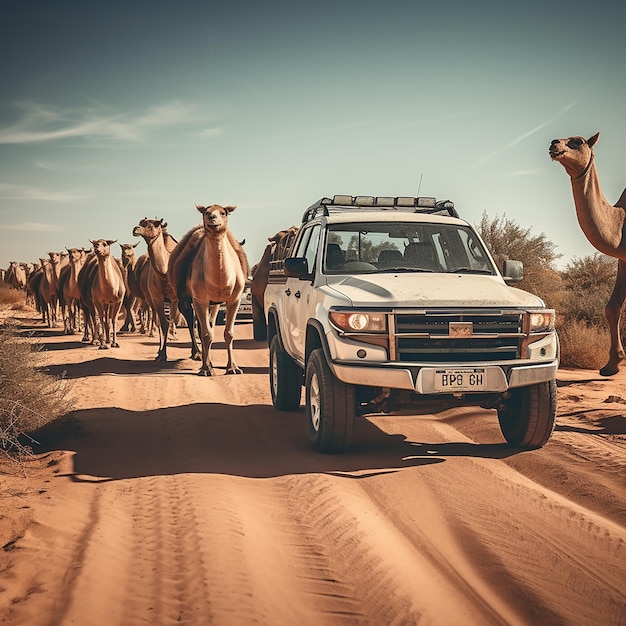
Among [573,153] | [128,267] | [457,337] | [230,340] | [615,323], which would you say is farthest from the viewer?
[128,267]

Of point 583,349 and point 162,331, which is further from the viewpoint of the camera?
point 162,331

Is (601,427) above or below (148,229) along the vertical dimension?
below

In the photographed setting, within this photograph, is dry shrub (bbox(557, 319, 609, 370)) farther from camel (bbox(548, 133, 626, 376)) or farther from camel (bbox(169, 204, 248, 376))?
camel (bbox(169, 204, 248, 376))

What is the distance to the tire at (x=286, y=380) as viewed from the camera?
390 inches

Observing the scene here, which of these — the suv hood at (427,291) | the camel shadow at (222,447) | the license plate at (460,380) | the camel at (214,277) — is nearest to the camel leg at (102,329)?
the camel at (214,277)

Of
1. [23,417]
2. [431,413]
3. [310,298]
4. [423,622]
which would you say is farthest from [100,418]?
[423,622]

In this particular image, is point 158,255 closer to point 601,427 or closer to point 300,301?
point 300,301

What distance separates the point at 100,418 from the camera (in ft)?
32.6

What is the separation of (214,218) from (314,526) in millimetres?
8967

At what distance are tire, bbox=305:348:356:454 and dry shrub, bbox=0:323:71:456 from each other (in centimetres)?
287

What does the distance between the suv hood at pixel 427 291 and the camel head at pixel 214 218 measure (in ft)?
19.7

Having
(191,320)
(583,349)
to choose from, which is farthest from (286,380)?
(191,320)

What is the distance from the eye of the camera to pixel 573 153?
36.9 ft

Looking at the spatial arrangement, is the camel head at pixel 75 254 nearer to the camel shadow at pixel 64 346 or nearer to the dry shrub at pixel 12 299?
the camel shadow at pixel 64 346
